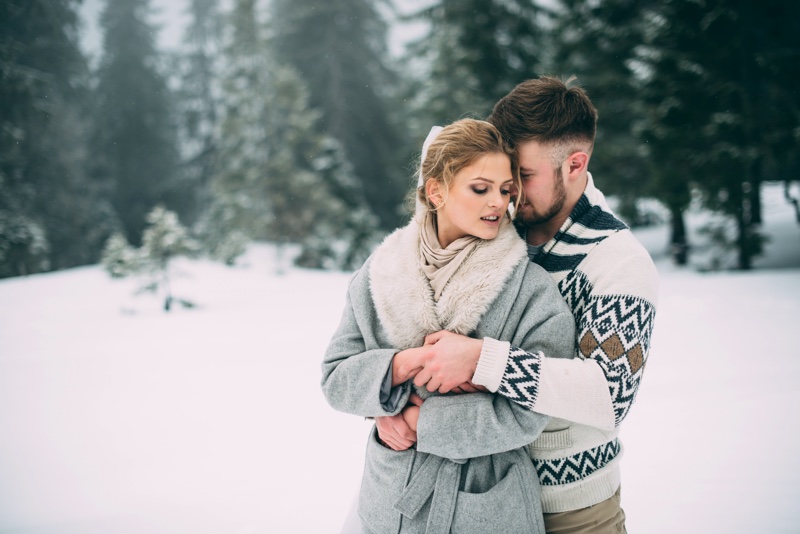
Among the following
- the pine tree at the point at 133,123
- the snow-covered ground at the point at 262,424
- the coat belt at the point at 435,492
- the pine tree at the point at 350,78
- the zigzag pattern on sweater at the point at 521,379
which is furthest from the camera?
the pine tree at the point at 133,123

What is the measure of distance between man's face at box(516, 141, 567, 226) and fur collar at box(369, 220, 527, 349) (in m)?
0.18

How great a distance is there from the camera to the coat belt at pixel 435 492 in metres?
1.54

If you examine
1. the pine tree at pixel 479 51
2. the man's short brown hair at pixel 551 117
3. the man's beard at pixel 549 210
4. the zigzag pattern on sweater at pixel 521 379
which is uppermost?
the pine tree at pixel 479 51

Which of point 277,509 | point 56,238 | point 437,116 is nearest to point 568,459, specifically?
point 277,509

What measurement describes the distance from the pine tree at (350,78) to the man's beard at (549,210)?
1657cm

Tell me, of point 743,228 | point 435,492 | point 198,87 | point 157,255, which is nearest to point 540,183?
point 435,492

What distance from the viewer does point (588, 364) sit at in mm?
1491

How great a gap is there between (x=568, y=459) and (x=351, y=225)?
14419mm

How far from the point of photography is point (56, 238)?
56.3 ft

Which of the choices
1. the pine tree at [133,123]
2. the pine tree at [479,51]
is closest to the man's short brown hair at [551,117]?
the pine tree at [479,51]

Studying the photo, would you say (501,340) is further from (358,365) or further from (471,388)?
(358,365)

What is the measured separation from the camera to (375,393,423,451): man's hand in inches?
62.6

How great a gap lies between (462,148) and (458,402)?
90 centimetres

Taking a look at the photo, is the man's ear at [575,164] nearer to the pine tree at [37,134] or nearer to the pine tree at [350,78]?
the pine tree at [37,134]
